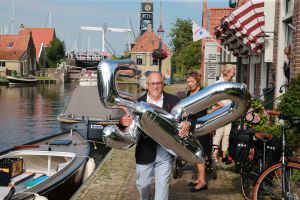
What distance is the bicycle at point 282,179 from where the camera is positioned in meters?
4.90

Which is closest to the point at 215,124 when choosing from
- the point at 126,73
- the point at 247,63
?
the point at 126,73

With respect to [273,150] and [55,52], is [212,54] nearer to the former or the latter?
[273,150]

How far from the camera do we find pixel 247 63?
1473 cm

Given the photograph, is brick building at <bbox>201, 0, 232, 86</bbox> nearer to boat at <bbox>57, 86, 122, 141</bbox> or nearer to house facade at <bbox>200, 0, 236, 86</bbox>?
house facade at <bbox>200, 0, 236, 86</bbox>

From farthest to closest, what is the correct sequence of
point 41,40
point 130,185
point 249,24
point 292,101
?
point 41,40
point 249,24
point 130,185
point 292,101

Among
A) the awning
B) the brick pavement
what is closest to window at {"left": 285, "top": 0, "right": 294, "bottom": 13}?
the awning

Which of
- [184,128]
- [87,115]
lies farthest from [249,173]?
[87,115]

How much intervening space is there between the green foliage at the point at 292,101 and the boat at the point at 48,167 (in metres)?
3.94

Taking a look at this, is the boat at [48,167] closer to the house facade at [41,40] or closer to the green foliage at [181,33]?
the green foliage at [181,33]

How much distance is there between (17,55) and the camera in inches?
3036

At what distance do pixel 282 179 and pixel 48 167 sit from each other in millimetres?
6221

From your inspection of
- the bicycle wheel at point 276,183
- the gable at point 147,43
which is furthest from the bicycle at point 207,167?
the gable at point 147,43

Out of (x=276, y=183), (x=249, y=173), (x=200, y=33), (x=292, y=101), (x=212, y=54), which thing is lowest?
(x=249, y=173)

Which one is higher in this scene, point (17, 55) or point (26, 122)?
point (17, 55)
